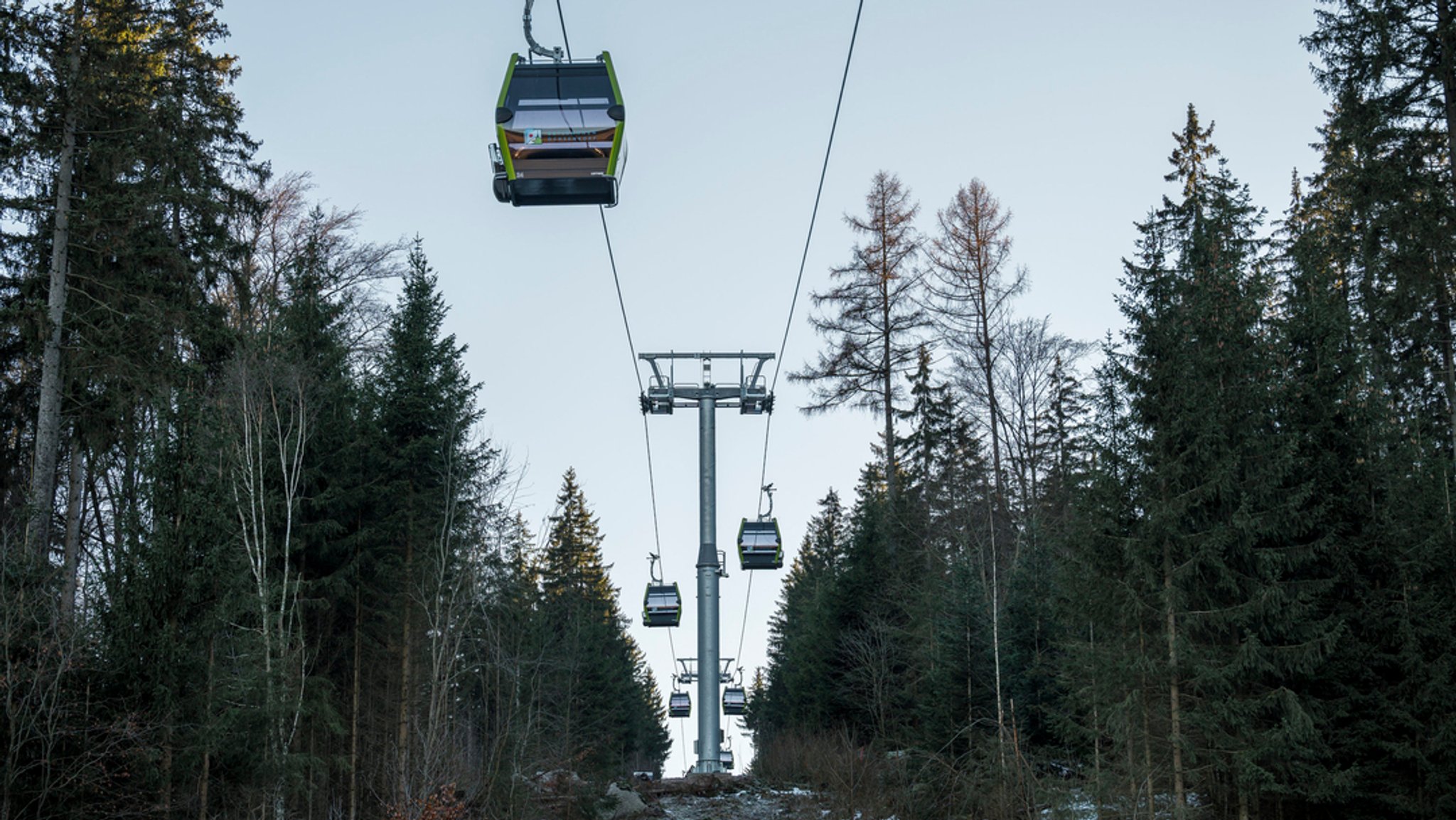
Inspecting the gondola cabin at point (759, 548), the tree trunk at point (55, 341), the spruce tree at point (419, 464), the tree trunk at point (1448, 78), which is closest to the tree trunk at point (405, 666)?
the spruce tree at point (419, 464)

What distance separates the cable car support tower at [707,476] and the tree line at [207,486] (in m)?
4.03

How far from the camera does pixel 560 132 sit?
45.6ft

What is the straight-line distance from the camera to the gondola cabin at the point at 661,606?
35.7 m

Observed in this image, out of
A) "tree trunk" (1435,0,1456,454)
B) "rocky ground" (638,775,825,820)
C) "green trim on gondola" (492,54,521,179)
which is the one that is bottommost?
"rocky ground" (638,775,825,820)

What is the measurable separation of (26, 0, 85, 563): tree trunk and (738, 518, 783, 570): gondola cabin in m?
16.7

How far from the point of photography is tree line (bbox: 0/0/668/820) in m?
16.1

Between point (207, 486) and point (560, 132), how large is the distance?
7.63 m

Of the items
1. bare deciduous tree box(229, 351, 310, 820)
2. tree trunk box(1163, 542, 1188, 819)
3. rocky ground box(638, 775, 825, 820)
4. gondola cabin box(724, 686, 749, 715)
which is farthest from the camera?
gondola cabin box(724, 686, 749, 715)

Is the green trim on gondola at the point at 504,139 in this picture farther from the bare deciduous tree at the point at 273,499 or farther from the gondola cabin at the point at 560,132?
the bare deciduous tree at the point at 273,499

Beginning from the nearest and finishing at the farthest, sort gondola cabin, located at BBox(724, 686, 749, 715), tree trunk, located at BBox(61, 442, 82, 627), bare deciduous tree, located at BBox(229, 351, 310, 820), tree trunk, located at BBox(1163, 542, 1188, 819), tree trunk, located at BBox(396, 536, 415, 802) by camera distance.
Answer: tree trunk, located at BBox(1163, 542, 1188, 819)
bare deciduous tree, located at BBox(229, 351, 310, 820)
tree trunk, located at BBox(61, 442, 82, 627)
tree trunk, located at BBox(396, 536, 415, 802)
gondola cabin, located at BBox(724, 686, 749, 715)

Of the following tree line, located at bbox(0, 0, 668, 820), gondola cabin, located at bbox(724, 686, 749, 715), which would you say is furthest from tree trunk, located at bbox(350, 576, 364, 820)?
gondola cabin, located at bbox(724, 686, 749, 715)

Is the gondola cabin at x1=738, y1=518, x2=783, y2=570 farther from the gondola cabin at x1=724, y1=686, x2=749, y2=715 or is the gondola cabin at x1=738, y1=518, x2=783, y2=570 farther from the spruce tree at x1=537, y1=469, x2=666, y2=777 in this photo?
the gondola cabin at x1=724, y1=686, x2=749, y2=715

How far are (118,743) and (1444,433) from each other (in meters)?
30.0

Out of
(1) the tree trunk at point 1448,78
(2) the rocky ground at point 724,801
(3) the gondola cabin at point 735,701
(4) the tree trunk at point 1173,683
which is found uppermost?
(1) the tree trunk at point 1448,78
